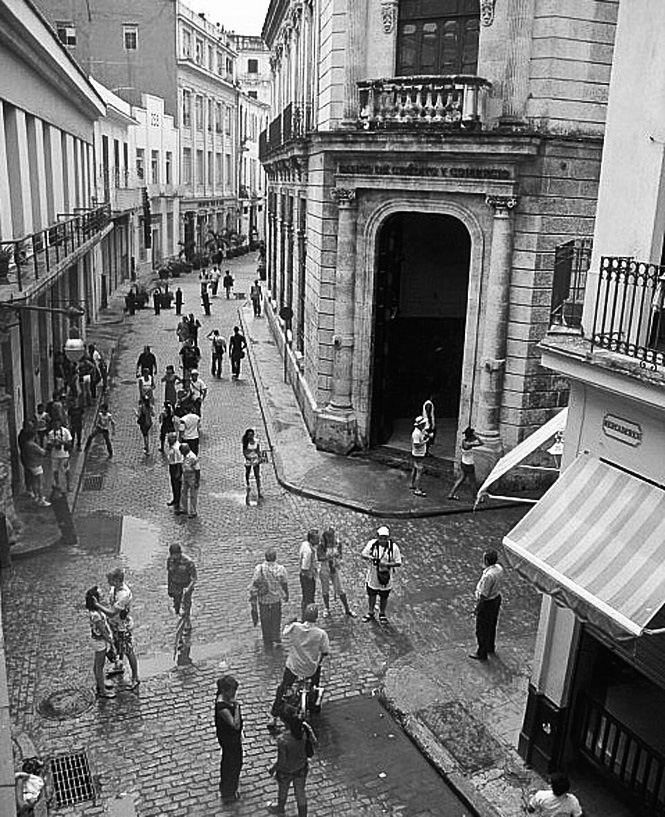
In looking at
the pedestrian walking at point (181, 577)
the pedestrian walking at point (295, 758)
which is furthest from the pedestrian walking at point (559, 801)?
the pedestrian walking at point (181, 577)

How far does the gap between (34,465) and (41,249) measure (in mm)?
4484

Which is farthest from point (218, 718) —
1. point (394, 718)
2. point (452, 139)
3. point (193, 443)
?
point (452, 139)

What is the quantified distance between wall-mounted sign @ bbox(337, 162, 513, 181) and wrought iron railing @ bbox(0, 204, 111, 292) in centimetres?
592

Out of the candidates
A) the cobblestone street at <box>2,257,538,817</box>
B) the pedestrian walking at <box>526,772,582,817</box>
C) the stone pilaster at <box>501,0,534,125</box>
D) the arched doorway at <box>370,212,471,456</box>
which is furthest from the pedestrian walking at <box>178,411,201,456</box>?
the pedestrian walking at <box>526,772,582,817</box>

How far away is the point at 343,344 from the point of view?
59.0ft

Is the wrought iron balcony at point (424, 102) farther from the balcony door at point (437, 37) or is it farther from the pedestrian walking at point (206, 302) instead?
the pedestrian walking at point (206, 302)

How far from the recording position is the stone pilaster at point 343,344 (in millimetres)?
17312

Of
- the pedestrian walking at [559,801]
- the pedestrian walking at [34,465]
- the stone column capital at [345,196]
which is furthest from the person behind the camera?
the stone column capital at [345,196]

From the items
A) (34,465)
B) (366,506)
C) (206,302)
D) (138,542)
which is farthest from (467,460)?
(206,302)

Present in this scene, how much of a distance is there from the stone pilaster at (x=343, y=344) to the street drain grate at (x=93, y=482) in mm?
4610

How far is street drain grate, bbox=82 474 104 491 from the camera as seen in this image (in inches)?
651

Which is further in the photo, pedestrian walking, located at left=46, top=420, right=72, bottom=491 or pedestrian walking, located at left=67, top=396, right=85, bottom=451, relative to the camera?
pedestrian walking, located at left=67, top=396, right=85, bottom=451

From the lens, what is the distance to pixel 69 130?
25.2 m

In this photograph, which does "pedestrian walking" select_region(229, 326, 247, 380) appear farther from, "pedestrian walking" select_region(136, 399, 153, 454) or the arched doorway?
"pedestrian walking" select_region(136, 399, 153, 454)
